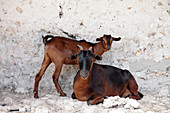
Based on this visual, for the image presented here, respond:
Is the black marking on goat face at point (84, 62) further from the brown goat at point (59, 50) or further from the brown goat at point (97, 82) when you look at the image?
the brown goat at point (59, 50)

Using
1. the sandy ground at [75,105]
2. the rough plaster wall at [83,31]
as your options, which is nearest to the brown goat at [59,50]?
the sandy ground at [75,105]

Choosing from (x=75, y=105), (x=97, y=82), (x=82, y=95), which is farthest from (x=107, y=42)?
(x=75, y=105)

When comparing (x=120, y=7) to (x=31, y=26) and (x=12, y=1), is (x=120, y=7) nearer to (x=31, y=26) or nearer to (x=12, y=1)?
(x=31, y=26)

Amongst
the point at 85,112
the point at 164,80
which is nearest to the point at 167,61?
the point at 164,80

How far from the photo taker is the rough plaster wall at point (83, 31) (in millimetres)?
4613

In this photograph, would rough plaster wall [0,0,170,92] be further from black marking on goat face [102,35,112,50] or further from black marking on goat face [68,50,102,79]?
black marking on goat face [68,50,102,79]

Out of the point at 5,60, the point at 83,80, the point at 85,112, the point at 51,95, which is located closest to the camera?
the point at 85,112

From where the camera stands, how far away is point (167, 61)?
4.68 m

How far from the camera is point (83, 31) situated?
4.78m

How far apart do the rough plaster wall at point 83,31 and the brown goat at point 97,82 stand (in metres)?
0.58

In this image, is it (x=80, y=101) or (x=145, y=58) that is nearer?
(x=80, y=101)

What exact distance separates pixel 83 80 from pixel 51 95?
0.71m

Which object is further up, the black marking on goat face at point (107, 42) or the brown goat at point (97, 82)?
the black marking on goat face at point (107, 42)

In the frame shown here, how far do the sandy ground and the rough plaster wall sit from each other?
0.67 metres
